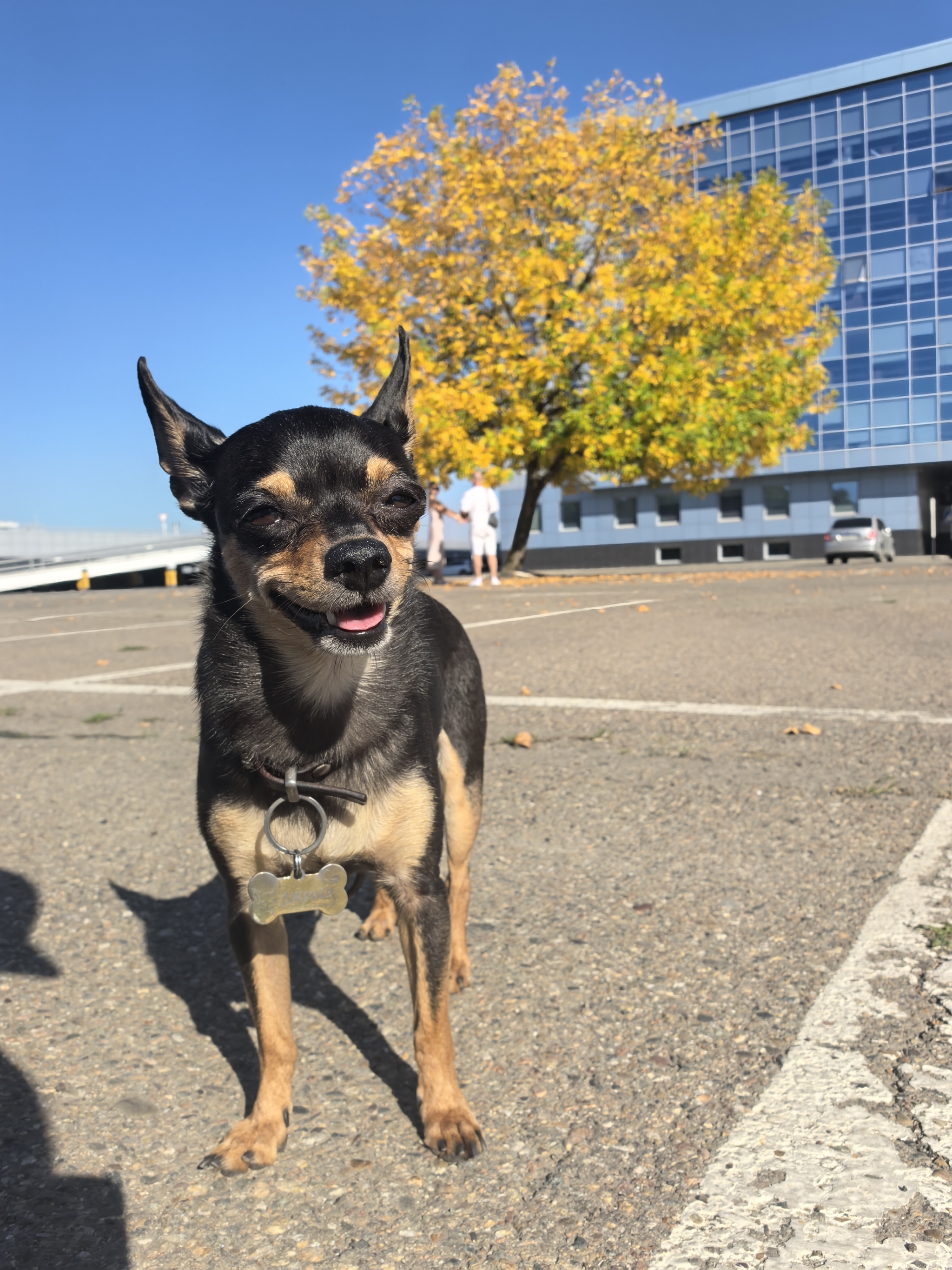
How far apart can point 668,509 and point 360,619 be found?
5274 cm

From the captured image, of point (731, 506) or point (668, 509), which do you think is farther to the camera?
point (668, 509)

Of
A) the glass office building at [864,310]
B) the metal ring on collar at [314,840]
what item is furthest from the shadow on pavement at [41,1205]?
the glass office building at [864,310]

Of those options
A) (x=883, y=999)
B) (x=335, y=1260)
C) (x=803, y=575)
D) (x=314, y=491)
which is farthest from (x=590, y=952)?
(x=803, y=575)

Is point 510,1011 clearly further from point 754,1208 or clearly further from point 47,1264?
point 47,1264

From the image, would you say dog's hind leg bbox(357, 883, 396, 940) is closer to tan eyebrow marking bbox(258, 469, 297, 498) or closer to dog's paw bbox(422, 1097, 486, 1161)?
dog's paw bbox(422, 1097, 486, 1161)

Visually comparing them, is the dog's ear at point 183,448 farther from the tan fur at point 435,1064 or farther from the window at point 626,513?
the window at point 626,513

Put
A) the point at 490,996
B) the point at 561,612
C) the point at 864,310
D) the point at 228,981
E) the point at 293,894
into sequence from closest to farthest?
1. the point at 293,894
2. the point at 490,996
3. the point at 228,981
4. the point at 561,612
5. the point at 864,310

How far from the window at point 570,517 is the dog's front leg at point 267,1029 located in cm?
5355

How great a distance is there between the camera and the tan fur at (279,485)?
8.13 ft

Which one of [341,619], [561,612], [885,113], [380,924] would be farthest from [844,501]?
[341,619]

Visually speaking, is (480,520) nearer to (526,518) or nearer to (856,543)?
(526,518)

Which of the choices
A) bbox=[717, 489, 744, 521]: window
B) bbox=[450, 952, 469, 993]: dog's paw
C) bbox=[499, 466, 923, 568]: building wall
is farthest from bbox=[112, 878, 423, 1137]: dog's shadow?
bbox=[717, 489, 744, 521]: window

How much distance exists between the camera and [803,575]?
2097 cm

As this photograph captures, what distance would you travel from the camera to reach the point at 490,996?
2939 mm
